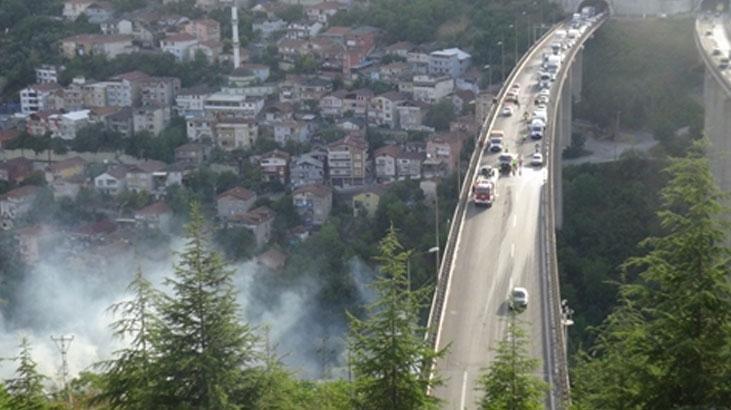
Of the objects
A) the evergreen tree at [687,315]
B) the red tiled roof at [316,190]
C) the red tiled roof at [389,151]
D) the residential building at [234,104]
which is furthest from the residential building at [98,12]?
the evergreen tree at [687,315]

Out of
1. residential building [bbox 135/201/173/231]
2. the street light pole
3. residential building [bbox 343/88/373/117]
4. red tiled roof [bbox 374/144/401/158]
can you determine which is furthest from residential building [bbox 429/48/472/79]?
residential building [bbox 135/201/173/231]

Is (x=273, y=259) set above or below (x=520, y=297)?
below

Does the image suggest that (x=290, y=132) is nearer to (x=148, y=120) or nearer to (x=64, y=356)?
(x=148, y=120)

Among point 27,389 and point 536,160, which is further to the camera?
point 536,160

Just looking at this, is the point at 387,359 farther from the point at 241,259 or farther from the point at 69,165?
the point at 69,165

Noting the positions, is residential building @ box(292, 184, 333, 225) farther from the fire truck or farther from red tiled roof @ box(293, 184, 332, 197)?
the fire truck

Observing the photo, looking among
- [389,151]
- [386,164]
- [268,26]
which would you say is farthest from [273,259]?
[268,26]

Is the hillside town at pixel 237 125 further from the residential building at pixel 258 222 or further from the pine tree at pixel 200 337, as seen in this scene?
the pine tree at pixel 200 337
